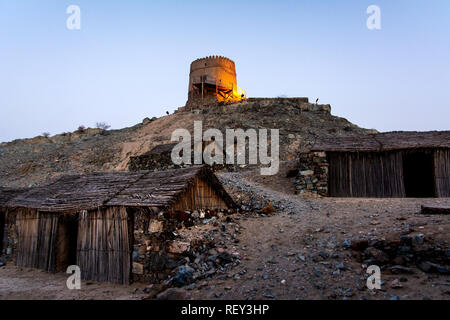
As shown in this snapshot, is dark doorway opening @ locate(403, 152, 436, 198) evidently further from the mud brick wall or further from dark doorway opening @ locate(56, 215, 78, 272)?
dark doorway opening @ locate(56, 215, 78, 272)

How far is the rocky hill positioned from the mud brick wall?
370 inches

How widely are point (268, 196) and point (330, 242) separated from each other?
16.3 ft

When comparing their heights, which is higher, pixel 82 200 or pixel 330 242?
pixel 82 200

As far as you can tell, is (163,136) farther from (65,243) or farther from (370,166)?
(65,243)

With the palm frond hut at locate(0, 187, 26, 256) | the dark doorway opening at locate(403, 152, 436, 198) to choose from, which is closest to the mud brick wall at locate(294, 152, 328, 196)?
Answer: the dark doorway opening at locate(403, 152, 436, 198)

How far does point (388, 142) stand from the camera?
1388cm

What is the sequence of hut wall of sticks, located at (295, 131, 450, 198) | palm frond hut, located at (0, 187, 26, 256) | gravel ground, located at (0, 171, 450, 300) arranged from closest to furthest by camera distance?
gravel ground, located at (0, 171, 450, 300)
palm frond hut, located at (0, 187, 26, 256)
hut wall of sticks, located at (295, 131, 450, 198)

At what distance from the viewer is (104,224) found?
7676mm


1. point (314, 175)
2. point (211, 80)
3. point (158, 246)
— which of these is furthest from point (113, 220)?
point (211, 80)

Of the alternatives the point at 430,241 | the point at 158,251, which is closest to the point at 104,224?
the point at 158,251

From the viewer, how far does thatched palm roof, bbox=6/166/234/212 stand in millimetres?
7465

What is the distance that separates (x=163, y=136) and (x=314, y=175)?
19504 millimetres
